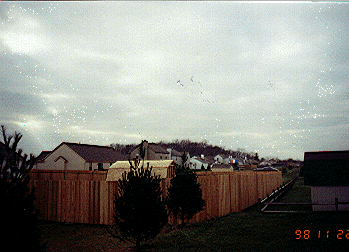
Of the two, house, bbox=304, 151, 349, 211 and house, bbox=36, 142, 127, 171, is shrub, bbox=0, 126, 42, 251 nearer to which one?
house, bbox=304, 151, 349, 211

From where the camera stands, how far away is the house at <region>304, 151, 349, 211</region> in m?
17.4

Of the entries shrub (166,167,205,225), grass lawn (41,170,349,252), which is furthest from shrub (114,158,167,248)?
shrub (166,167,205,225)

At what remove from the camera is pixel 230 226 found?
1252 centimetres

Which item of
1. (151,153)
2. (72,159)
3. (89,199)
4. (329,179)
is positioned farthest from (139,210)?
(151,153)

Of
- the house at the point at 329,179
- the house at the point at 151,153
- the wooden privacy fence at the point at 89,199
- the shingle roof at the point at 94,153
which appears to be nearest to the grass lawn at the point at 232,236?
the wooden privacy fence at the point at 89,199

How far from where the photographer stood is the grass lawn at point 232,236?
29.4ft

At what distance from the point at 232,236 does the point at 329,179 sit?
34.9ft

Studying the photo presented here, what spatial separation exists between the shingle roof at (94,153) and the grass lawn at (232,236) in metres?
28.9

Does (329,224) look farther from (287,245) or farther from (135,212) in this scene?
(135,212)

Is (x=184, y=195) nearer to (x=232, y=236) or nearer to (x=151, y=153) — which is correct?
(x=232, y=236)

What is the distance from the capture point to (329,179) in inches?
696

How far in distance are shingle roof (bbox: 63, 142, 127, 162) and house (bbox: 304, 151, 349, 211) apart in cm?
3170

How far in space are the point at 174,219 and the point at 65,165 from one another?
32271 millimetres

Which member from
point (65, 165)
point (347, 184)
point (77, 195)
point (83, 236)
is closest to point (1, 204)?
point (83, 236)
